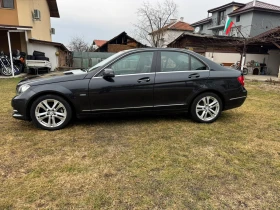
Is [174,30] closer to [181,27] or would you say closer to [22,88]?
[181,27]

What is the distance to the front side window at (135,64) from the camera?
12.8 feet

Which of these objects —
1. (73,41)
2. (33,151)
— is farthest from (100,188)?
(73,41)

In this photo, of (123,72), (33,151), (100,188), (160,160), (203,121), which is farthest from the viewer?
(203,121)

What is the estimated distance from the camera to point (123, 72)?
12.8 feet

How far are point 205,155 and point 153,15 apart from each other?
3155 centimetres

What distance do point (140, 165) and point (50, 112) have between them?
1958 millimetres

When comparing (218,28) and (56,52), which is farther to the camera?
(218,28)

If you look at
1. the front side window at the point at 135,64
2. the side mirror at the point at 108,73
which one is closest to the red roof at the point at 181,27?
the front side window at the point at 135,64

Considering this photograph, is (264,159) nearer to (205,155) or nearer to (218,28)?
(205,155)

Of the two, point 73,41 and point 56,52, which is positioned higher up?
point 73,41

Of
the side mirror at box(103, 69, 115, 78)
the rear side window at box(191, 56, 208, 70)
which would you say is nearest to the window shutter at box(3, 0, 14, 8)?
the side mirror at box(103, 69, 115, 78)

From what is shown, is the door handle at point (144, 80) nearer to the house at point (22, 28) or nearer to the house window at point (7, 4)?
the house at point (22, 28)

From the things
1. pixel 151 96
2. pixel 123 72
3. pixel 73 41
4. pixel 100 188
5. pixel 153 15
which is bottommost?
pixel 100 188

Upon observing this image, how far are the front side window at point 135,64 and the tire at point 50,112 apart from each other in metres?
1.10
